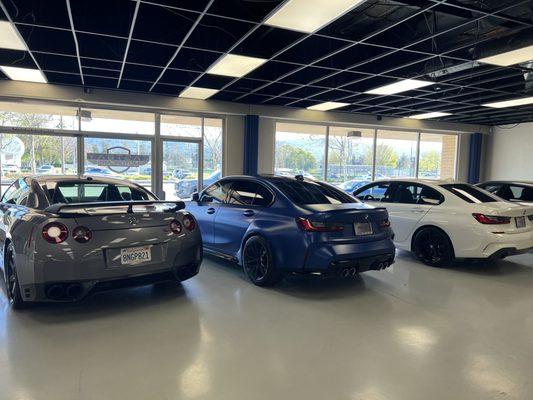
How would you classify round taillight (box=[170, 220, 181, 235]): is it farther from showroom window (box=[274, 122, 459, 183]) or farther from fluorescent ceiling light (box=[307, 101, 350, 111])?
showroom window (box=[274, 122, 459, 183])

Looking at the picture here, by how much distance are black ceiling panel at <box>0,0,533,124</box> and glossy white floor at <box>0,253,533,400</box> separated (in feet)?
10.5

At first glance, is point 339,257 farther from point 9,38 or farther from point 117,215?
Result: point 9,38

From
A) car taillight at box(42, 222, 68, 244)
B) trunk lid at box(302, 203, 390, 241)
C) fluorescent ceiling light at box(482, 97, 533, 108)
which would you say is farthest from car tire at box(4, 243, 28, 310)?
fluorescent ceiling light at box(482, 97, 533, 108)

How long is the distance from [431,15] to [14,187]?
5.43 meters

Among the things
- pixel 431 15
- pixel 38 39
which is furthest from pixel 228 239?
pixel 38 39

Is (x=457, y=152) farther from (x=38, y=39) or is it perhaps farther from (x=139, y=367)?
(x=139, y=367)

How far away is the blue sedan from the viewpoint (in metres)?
4.05

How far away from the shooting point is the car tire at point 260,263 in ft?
14.2

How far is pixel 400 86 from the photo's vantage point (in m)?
8.15

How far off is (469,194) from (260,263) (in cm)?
333

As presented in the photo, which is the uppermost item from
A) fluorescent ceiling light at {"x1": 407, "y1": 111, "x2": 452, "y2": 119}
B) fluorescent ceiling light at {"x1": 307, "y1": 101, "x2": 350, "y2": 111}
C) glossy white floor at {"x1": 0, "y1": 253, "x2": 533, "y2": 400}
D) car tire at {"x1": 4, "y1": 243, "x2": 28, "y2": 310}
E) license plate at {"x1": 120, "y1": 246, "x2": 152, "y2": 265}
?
fluorescent ceiling light at {"x1": 407, "y1": 111, "x2": 452, "y2": 119}

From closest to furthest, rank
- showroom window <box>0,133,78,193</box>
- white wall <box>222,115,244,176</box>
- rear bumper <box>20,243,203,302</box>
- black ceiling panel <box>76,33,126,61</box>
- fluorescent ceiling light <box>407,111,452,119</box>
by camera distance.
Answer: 1. rear bumper <box>20,243,203,302</box>
2. black ceiling panel <box>76,33,126,61</box>
3. showroom window <box>0,133,78,193</box>
4. white wall <box>222,115,244,176</box>
5. fluorescent ceiling light <box>407,111,452,119</box>

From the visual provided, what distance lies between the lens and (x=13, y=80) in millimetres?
8367

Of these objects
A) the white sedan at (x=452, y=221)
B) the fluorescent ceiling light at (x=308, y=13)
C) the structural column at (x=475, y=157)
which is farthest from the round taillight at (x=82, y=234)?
the structural column at (x=475, y=157)
